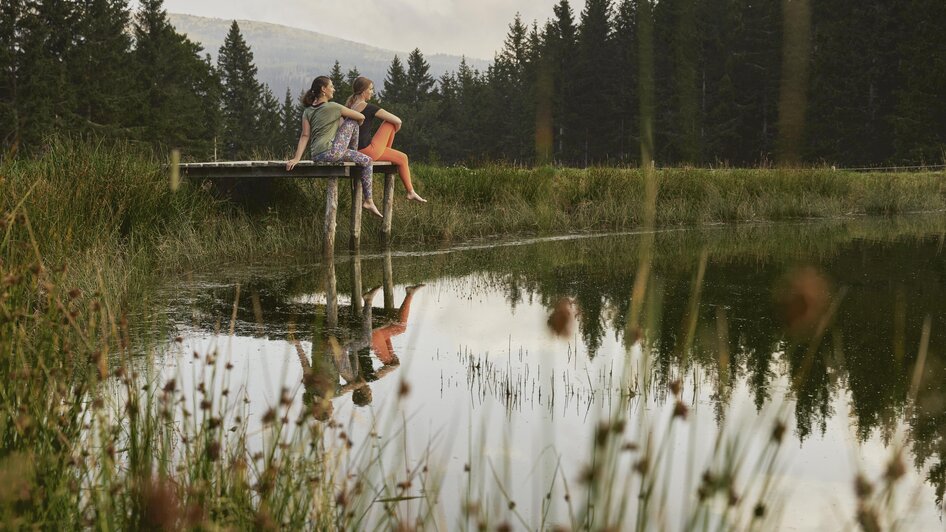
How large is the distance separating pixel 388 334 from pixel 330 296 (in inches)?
63.7

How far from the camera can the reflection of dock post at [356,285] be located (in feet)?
23.8

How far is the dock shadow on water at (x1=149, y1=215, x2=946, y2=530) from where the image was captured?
2.56 meters

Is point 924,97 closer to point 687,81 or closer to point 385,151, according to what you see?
point 687,81

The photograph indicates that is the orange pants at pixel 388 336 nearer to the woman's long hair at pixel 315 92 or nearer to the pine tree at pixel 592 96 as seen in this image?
the woman's long hair at pixel 315 92

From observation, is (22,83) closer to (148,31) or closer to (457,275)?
(148,31)

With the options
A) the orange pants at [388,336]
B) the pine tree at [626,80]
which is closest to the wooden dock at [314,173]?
the orange pants at [388,336]

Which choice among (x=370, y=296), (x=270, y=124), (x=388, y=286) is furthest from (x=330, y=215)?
(x=270, y=124)

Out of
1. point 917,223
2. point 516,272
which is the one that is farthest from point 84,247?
point 917,223

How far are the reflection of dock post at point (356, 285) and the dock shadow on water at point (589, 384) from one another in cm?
5

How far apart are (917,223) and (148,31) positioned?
42.2m

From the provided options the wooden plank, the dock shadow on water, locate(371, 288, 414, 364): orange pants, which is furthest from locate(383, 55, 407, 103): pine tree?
locate(371, 288, 414, 364): orange pants

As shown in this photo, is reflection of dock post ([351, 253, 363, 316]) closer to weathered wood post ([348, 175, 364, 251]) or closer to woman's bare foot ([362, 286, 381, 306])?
woman's bare foot ([362, 286, 381, 306])

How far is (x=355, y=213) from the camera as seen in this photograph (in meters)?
10.7

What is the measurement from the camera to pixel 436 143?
83.6m
